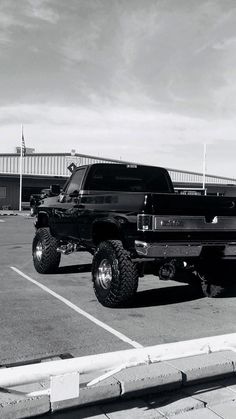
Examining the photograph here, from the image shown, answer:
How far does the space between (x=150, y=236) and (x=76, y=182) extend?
276cm

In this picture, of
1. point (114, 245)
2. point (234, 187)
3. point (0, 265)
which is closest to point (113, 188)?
point (114, 245)

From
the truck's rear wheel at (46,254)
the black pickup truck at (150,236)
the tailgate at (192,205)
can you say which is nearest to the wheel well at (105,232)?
the black pickup truck at (150,236)

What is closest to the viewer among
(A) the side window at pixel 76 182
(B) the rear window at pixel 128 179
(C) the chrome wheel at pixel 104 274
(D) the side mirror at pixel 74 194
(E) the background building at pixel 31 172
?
(C) the chrome wheel at pixel 104 274

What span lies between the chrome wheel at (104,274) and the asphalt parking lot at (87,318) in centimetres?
34

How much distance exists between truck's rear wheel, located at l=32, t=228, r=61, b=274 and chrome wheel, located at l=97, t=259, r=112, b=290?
258 cm

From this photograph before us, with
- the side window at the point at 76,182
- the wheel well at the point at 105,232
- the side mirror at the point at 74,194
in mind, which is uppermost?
the side window at the point at 76,182

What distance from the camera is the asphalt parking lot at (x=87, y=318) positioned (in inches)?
194

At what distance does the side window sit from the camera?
816cm

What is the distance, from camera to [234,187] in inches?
1946

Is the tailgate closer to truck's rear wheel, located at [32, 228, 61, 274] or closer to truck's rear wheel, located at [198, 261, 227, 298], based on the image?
truck's rear wheel, located at [198, 261, 227, 298]

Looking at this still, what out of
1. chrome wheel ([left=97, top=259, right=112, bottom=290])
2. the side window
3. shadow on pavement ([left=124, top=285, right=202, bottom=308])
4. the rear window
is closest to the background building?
the side window

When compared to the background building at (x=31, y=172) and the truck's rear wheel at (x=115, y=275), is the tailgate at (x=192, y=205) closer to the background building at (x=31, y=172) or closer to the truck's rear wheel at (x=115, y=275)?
the truck's rear wheel at (x=115, y=275)

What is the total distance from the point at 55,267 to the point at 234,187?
42.6m

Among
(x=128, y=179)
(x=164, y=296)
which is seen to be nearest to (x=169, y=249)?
(x=164, y=296)
